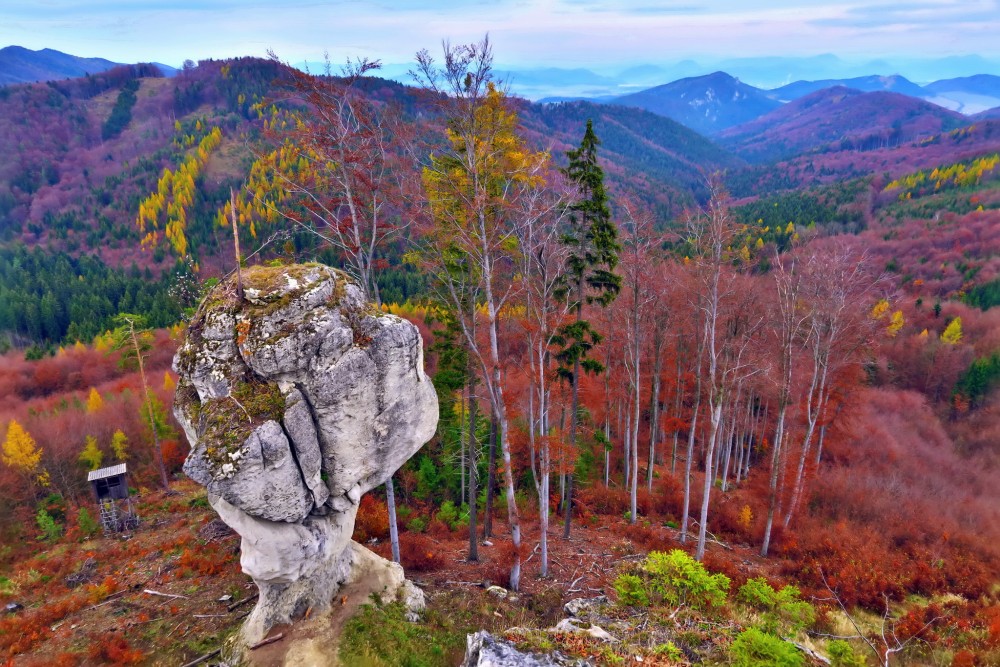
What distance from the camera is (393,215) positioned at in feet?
51.2

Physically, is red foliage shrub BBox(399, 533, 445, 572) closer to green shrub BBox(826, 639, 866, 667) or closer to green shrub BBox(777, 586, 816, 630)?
green shrub BBox(777, 586, 816, 630)

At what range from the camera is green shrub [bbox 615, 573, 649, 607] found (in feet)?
39.8

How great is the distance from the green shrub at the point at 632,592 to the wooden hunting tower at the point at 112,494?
21.9m

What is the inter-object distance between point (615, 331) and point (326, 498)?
18383 mm

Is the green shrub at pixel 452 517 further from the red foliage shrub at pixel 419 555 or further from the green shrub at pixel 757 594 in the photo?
the green shrub at pixel 757 594

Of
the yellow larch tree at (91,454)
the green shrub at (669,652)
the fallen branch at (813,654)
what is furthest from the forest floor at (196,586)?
the yellow larch tree at (91,454)

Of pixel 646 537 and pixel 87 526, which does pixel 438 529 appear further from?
pixel 87 526

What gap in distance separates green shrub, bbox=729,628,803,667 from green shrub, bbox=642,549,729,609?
2.02 metres

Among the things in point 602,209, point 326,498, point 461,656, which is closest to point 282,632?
point 326,498

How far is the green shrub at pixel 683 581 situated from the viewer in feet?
38.1

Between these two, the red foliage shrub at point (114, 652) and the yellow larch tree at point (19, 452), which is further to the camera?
the yellow larch tree at point (19, 452)

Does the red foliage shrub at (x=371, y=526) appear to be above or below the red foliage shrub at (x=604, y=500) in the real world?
above

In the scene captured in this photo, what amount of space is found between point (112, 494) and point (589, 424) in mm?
25859

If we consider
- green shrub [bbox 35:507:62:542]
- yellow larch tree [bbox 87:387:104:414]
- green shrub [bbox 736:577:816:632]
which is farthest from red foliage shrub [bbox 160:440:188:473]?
green shrub [bbox 736:577:816:632]
